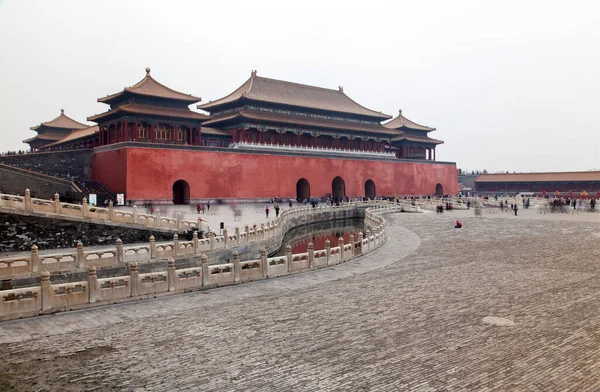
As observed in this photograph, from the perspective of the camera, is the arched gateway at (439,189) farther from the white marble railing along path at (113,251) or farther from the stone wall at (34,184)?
the stone wall at (34,184)

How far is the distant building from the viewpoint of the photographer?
58.1 m

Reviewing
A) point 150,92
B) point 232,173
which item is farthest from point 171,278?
point 150,92

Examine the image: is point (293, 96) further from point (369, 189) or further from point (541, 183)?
point (541, 183)

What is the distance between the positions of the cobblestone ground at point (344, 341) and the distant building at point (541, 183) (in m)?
53.4

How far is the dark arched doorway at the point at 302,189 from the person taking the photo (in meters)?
44.2

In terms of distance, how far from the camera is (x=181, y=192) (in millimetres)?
35906

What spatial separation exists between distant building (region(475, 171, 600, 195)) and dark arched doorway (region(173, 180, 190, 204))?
46.3 meters

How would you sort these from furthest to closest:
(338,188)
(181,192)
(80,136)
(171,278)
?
(338,188) → (80,136) → (181,192) → (171,278)

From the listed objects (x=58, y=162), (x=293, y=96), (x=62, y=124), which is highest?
(x=293, y=96)

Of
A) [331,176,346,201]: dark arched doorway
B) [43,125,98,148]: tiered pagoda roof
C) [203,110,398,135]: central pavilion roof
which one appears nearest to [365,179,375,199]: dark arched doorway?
[331,176,346,201]: dark arched doorway

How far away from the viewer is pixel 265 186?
3966 centimetres

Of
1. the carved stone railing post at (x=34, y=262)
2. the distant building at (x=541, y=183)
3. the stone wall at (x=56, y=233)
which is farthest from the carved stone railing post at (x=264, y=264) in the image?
the distant building at (x=541, y=183)

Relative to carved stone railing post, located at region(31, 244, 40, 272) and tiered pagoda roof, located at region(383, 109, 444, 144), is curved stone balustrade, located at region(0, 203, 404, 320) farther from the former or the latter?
tiered pagoda roof, located at region(383, 109, 444, 144)

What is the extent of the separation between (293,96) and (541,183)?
37455 millimetres
